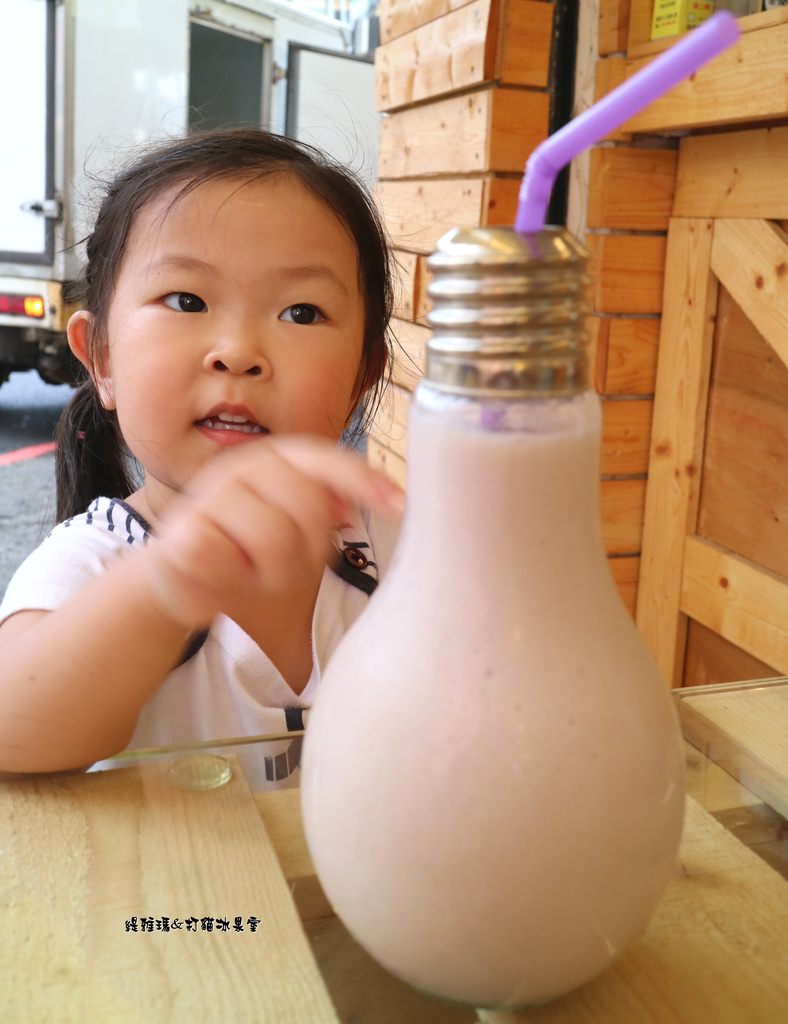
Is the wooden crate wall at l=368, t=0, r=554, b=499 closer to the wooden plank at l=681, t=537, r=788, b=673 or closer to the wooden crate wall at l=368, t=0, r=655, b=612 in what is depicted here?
the wooden crate wall at l=368, t=0, r=655, b=612

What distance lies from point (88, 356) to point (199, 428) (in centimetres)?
31

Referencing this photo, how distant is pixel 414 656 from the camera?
40 cm

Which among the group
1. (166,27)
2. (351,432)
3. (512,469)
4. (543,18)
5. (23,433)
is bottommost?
(23,433)

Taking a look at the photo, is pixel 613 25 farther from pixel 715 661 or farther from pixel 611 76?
pixel 715 661

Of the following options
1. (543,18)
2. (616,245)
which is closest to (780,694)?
(616,245)

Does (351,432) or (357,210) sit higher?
(357,210)

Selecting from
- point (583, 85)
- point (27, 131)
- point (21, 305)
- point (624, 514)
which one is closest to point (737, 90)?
point (583, 85)

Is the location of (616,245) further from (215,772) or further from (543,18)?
(215,772)

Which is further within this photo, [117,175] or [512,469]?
[117,175]

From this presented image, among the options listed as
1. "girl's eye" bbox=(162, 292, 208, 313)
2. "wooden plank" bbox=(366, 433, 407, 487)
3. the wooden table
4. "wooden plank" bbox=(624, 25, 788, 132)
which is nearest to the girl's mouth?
"girl's eye" bbox=(162, 292, 208, 313)

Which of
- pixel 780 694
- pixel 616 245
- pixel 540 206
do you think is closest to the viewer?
pixel 540 206

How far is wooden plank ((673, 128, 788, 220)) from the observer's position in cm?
191

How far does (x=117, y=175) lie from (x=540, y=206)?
983 mm

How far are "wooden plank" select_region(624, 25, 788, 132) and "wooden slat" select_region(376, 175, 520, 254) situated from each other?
430 millimetres
